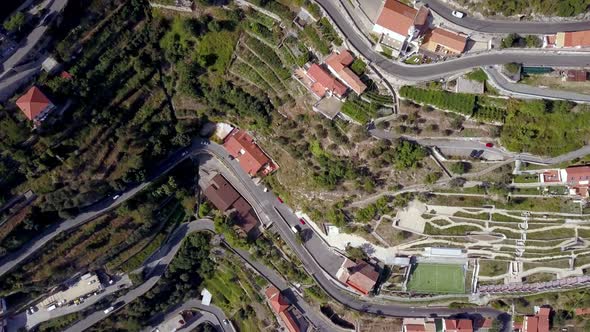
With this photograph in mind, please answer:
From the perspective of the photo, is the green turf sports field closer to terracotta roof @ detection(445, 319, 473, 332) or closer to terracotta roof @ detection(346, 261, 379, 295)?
terracotta roof @ detection(445, 319, 473, 332)

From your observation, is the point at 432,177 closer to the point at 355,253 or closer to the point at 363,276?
the point at 355,253

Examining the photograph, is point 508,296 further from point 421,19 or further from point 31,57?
point 31,57

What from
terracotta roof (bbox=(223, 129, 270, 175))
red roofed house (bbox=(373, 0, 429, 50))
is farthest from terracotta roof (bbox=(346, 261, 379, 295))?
red roofed house (bbox=(373, 0, 429, 50))

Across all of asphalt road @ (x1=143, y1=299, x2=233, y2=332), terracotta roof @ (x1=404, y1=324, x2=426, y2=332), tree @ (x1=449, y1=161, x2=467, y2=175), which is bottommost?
asphalt road @ (x1=143, y1=299, x2=233, y2=332)

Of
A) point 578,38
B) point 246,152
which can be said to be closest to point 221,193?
point 246,152

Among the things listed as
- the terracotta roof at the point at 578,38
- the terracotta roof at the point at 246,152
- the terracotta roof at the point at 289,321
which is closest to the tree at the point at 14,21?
the terracotta roof at the point at 246,152

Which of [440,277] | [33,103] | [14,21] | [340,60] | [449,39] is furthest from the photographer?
[440,277]
